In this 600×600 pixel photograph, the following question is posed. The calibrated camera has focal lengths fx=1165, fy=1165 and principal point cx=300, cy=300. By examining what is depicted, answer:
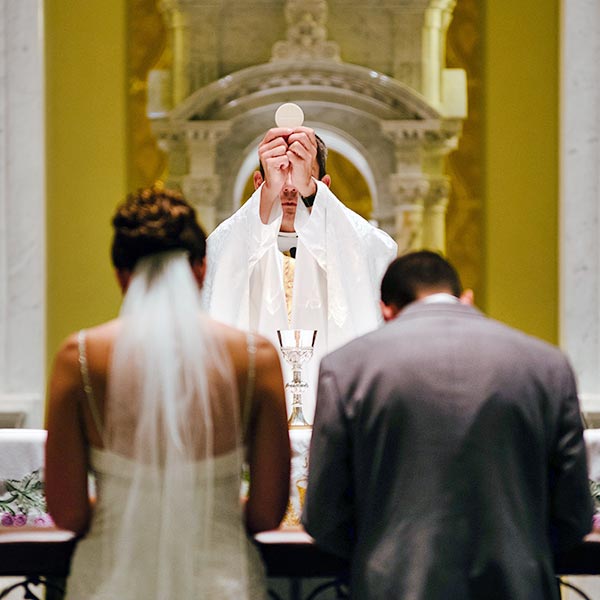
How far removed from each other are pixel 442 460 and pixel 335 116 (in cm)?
662

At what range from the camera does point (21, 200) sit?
7078 mm

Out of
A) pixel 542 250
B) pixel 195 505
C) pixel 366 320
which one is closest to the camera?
pixel 195 505

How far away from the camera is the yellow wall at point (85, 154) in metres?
9.24

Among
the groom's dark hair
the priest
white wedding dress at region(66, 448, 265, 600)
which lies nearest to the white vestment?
the priest

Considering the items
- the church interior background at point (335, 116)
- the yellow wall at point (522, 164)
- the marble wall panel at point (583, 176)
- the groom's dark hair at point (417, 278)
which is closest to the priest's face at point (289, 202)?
the groom's dark hair at point (417, 278)

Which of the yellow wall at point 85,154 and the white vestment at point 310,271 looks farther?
the yellow wall at point 85,154

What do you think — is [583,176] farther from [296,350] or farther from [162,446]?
[162,446]

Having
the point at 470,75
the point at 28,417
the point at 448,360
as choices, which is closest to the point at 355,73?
the point at 470,75

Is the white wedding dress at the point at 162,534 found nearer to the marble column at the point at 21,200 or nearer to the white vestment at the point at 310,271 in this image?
the white vestment at the point at 310,271

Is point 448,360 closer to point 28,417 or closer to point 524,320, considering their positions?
point 28,417

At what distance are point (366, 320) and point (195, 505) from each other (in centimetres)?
248

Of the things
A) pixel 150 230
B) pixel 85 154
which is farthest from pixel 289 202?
pixel 85 154

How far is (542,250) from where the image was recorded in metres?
9.30

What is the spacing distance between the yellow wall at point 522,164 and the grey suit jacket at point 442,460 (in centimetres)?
685
